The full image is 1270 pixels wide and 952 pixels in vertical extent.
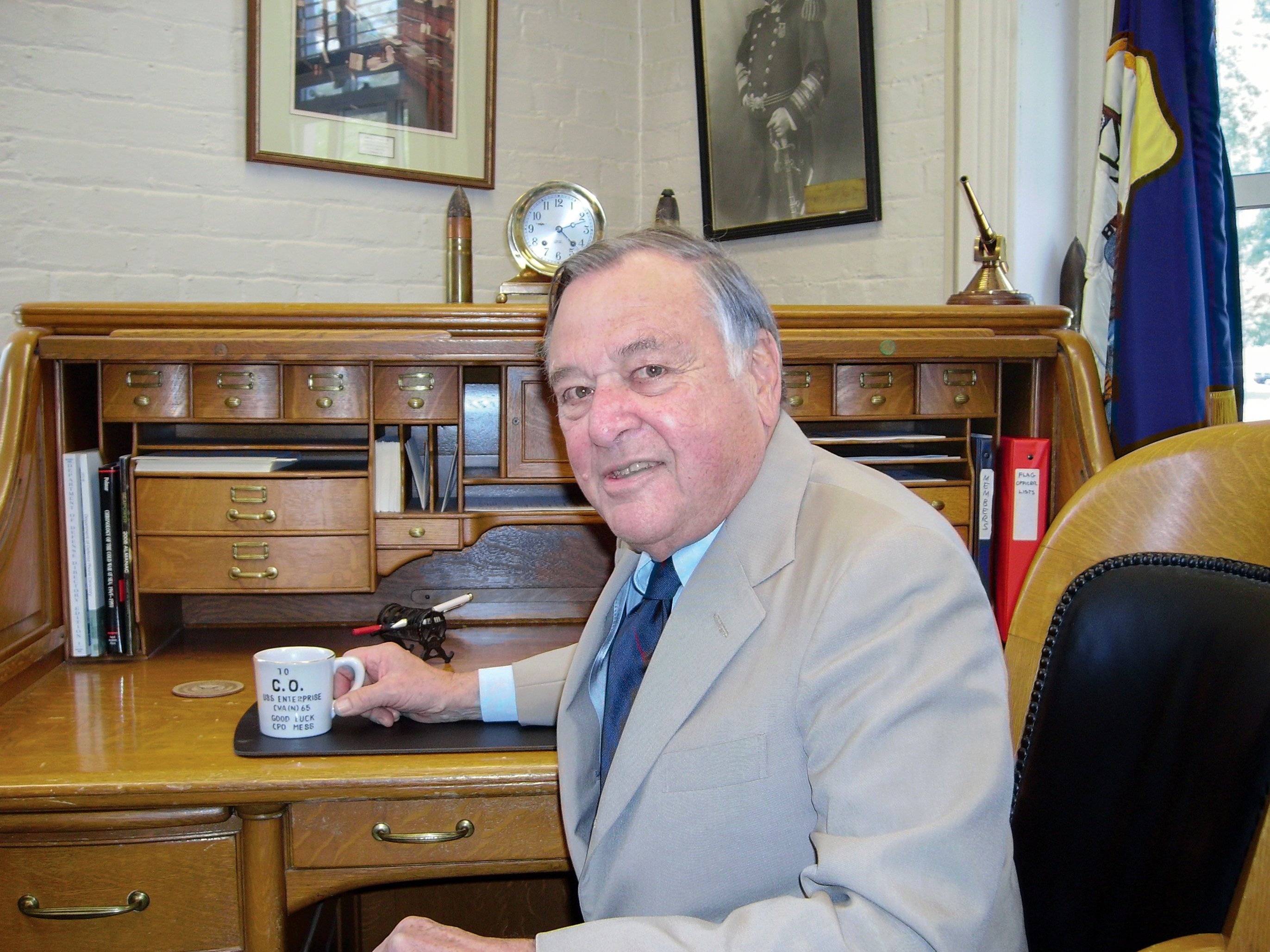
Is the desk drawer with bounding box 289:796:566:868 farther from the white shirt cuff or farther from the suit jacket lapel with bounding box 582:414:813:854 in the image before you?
the suit jacket lapel with bounding box 582:414:813:854

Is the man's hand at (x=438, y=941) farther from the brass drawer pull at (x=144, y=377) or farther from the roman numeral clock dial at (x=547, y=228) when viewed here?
the roman numeral clock dial at (x=547, y=228)

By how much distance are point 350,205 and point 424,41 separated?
480mm

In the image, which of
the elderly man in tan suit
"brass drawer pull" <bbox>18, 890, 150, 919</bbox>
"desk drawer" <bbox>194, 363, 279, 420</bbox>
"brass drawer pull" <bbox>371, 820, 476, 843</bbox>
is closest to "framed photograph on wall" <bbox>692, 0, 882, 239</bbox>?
"desk drawer" <bbox>194, 363, 279, 420</bbox>

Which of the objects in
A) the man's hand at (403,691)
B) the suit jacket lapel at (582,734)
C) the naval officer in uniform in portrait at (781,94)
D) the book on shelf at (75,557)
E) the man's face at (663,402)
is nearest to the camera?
the man's face at (663,402)

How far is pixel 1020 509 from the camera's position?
5.74 ft

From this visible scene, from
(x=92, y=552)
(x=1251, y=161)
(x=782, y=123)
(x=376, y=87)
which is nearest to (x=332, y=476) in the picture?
(x=92, y=552)

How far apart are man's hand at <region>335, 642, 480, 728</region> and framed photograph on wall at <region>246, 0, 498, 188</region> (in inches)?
59.8

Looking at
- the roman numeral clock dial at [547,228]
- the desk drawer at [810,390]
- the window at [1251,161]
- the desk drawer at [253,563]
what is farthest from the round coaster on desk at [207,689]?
the window at [1251,161]

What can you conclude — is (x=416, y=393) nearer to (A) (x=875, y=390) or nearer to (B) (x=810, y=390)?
(B) (x=810, y=390)

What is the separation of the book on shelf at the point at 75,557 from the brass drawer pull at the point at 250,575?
24 centimetres

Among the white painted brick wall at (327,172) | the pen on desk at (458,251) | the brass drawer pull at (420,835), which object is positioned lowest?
the brass drawer pull at (420,835)

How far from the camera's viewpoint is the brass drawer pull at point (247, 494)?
169 centimetres

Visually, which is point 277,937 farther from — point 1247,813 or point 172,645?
point 1247,813

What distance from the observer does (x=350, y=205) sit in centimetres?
255
